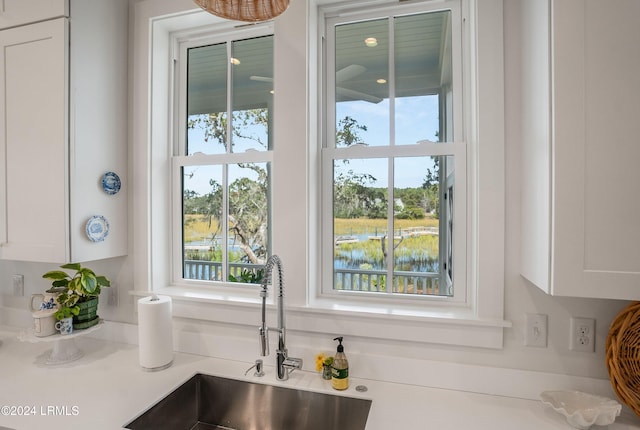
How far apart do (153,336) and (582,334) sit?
159 cm

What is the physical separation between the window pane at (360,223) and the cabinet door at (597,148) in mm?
691

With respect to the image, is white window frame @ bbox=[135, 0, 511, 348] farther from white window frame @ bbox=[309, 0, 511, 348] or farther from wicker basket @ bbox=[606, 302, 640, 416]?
wicker basket @ bbox=[606, 302, 640, 416]

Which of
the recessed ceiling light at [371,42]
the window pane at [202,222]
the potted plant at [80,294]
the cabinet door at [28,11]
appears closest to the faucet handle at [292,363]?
the window pane at [202,222]

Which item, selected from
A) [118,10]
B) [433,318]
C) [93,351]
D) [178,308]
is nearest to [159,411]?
[178,308]

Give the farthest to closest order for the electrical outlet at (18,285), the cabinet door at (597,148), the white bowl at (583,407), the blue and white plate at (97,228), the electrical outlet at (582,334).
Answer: the electrical outlet at (18,285) < the blue and white plate at (97,228) < the electrical outlet at (582,334) < the white bowl at (583,407) < the cabinet door at (597,148)

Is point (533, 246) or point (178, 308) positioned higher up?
point (533, 246)

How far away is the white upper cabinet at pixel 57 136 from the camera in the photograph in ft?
4.54

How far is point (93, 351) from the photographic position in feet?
5.06

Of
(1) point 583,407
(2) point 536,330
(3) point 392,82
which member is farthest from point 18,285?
(1) point 583,407

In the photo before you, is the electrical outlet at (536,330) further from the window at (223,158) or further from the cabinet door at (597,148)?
the window at (223,158)

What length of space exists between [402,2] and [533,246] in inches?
45.0

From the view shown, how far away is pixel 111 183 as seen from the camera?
5.12 ft

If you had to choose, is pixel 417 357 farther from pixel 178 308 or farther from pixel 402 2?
pixel 402 2

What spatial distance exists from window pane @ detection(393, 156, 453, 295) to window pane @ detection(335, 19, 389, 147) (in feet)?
0.68
